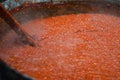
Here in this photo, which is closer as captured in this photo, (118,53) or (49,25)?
(118,53)

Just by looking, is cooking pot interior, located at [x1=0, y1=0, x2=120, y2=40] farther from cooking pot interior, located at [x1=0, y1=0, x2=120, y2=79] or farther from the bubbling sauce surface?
the bubbling sauce surface

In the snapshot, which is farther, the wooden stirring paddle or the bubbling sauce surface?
→ the wooden stirring paddle

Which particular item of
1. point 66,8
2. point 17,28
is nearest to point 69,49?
point 17,28

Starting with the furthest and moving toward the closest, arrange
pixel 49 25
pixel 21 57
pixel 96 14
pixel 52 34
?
pixel 96 14
pixel 49 25
pixel 52 34
pixel 21 57

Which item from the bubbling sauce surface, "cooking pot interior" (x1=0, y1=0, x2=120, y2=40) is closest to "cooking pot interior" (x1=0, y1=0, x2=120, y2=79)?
"cooking pot interior" (x1=0, y1=0, x2=120, y2=40)

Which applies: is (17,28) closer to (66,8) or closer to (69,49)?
(69,49)

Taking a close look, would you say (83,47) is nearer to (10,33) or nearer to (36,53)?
(36,53)

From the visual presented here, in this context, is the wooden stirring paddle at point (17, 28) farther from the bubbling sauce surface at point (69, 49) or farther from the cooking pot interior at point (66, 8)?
the cooking pot interior at point (66, 8)

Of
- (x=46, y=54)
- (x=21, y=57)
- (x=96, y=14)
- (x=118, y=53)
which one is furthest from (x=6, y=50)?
(x=96, y=14)

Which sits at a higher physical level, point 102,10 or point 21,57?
point 21,57
